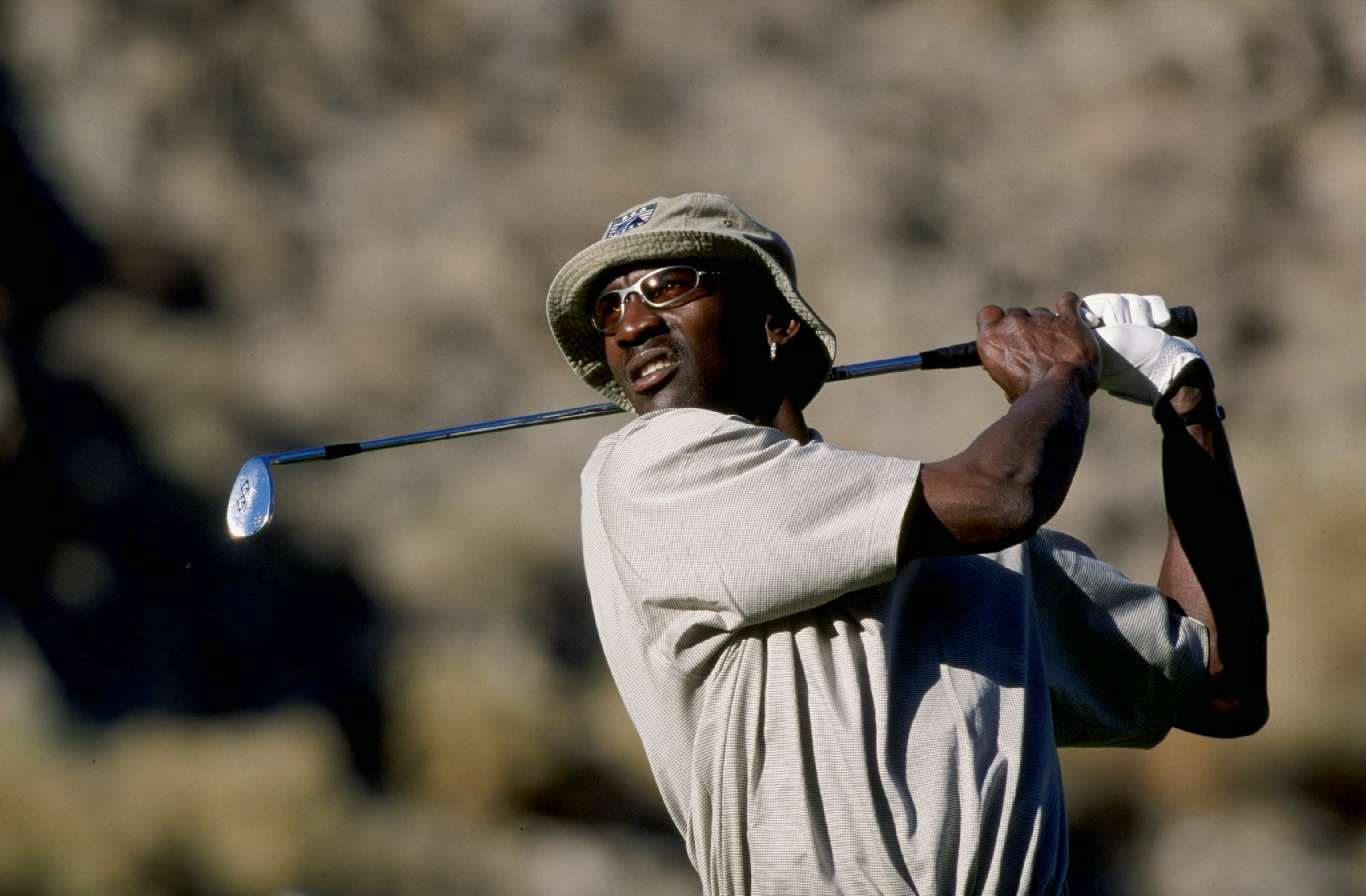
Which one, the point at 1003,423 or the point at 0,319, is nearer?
the point at 1003,423

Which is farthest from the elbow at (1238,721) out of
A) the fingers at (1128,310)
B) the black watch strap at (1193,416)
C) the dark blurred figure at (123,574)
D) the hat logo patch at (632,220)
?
the dark blurred figure at (123,574)

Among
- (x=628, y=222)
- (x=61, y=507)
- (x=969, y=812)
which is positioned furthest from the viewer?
(x=61, y=507)

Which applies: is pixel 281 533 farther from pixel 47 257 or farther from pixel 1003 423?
pixel 1003 423

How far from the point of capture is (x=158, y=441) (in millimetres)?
3420

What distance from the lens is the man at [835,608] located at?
110 cm

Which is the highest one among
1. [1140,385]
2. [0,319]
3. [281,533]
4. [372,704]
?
[1140,385]

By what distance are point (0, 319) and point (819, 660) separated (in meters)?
2.76

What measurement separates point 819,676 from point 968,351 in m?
0.58

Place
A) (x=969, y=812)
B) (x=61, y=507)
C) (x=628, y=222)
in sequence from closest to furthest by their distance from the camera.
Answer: (x=969, y=812)
(x=628, y=222)
(x=61, y=507)

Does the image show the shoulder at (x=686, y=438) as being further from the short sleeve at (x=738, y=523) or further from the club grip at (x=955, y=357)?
the club grip at (x=955, y=357)

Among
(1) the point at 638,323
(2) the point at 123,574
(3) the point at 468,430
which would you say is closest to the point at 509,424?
(3) the point at 468,430

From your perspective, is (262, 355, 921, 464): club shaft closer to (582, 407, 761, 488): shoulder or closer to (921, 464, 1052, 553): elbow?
(582, 407, 761, 488): shoulder

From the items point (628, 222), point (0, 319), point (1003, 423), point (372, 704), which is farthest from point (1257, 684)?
point (0, 319)

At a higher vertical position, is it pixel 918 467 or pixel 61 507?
pixel 918 467
